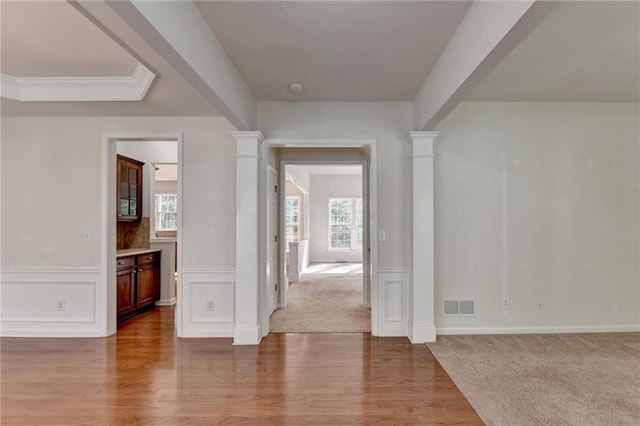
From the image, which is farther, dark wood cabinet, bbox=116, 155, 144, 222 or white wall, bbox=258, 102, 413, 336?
dark wood cabinet, bbox=116, 155, 144, 222

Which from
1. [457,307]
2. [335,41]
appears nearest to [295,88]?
[335,41]

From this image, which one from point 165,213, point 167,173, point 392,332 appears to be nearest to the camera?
point 392,332

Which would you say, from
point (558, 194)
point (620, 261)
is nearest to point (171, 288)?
point (558, 194)

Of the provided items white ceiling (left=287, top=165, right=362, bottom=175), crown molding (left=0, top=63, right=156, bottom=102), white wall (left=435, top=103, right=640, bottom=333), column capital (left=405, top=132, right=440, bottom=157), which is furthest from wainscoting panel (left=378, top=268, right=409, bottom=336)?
white ceiling (left=287, top=165, right=362, bottom=175)

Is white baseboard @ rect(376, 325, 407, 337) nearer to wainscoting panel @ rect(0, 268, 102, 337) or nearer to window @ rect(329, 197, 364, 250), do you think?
wainscoting panel @ rect(0, 268, 102, 337)

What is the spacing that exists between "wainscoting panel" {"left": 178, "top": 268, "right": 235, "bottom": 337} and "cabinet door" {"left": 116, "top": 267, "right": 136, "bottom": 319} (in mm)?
1078

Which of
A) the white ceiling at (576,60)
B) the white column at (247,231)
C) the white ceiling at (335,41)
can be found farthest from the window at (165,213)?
the white ceiling at (576,60)

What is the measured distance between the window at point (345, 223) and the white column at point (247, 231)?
760cm

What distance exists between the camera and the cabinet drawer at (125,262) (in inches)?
169

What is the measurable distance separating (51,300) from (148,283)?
1.23 meters

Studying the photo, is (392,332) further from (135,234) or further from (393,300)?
(135,234)

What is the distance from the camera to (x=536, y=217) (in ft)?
12.8

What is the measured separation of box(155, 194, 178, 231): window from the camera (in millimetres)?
9055

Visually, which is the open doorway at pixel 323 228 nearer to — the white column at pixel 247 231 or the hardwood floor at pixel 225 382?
the white column at pixel 247 231
